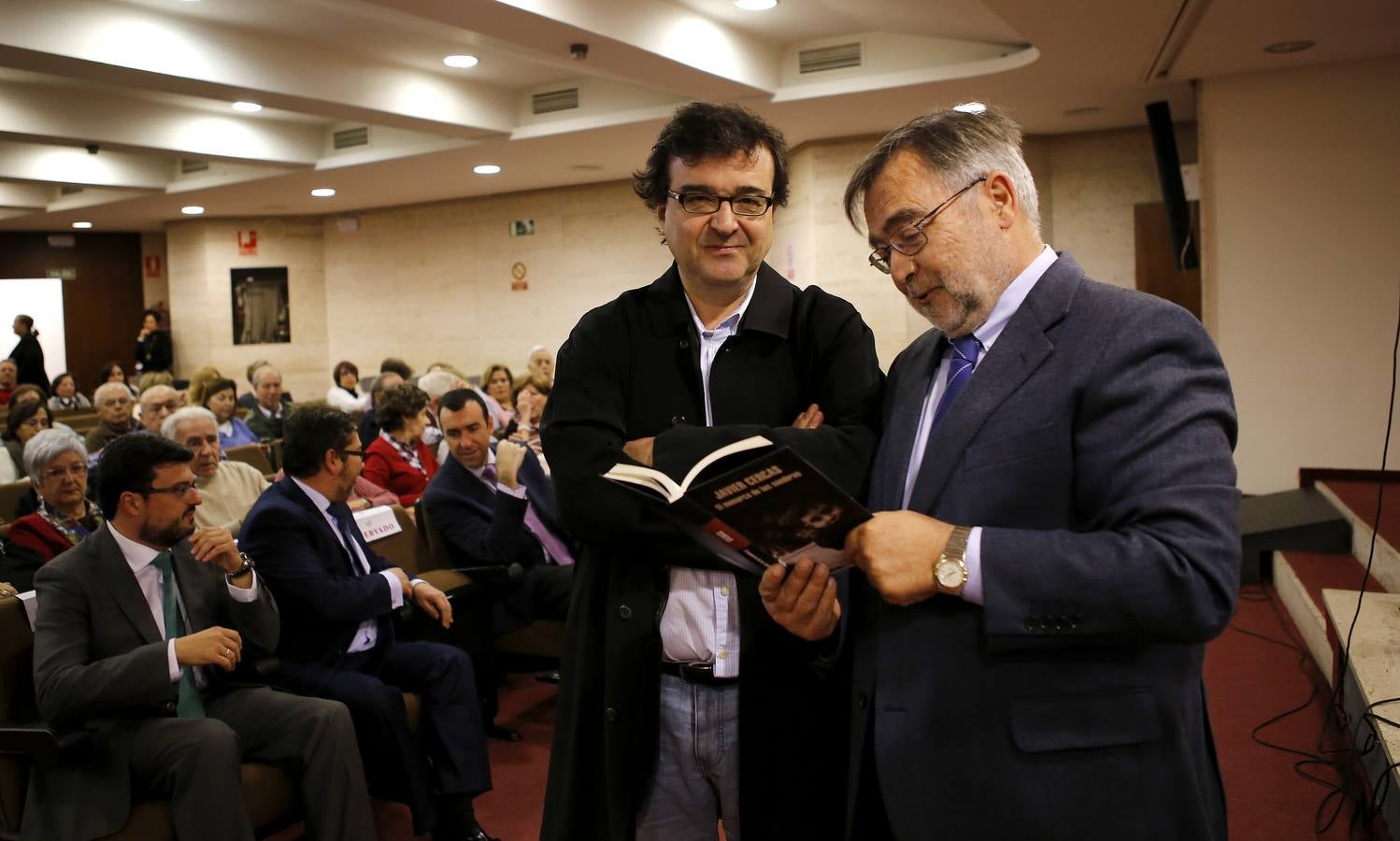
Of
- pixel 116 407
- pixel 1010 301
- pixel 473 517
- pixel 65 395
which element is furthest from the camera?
pixel 65 395

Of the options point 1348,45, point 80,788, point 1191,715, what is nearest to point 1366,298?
point 1348,45

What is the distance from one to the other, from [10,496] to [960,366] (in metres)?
5.27

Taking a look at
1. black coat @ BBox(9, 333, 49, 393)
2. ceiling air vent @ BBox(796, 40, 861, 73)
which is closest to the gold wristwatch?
ceiling air vent @ BBox(796, 40, 861, 73)

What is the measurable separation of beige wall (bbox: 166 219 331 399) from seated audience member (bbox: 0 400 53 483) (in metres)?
9.66

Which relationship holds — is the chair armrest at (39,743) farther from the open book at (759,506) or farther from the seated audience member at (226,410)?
the seated audience member at (226,410)

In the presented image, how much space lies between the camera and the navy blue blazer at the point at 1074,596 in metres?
1.19

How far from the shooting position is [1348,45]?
20.8ft

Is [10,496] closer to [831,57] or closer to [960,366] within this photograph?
[960,366]

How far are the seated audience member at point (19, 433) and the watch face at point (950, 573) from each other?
21.5ft

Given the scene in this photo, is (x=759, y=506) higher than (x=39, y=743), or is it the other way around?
(x=759, y=506)

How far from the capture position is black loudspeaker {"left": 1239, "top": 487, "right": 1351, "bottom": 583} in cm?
560

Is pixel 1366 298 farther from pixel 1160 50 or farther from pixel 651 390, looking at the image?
pixel 651 390

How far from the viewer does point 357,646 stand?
3355 millimetres

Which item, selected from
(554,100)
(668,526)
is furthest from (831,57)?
(668,526)
